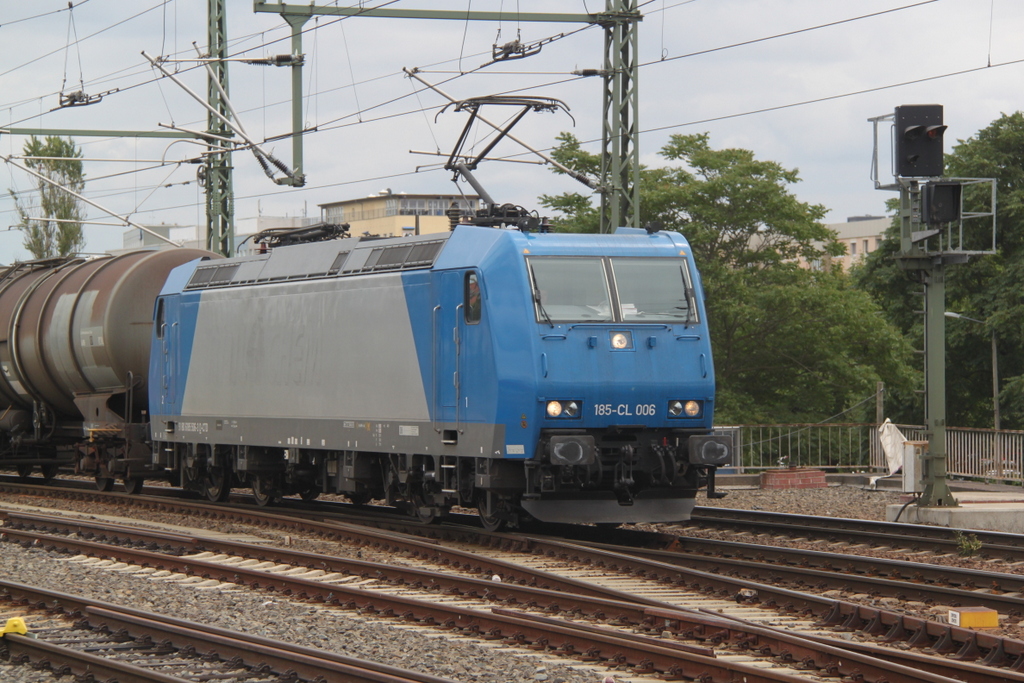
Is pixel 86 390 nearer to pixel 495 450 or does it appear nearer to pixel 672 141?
pixel 495 450

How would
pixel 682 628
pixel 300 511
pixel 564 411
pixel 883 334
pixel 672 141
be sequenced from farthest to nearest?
pixel 672 141, pixel 883 334, pixel 300 511, pixel 564 411, pixel 682 628

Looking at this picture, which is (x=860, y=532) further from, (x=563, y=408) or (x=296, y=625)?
(x=296, y=625)

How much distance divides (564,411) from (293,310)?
17.9ft

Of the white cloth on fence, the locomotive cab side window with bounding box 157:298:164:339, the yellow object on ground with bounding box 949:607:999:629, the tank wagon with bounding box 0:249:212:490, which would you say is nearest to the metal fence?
the white cloth on fence

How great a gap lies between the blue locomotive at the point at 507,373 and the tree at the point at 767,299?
22428mm

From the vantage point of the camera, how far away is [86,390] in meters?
23.0

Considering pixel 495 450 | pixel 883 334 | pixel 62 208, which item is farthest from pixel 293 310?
pixel 62 208

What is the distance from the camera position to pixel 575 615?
10531mm

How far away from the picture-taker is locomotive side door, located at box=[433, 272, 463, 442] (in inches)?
580

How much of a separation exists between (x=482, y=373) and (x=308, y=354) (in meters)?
4.19

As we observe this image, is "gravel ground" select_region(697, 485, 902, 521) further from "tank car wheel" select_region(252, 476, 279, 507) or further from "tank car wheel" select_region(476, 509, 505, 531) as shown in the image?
"tank car wheel" select_region(252, 476, 279, 507)

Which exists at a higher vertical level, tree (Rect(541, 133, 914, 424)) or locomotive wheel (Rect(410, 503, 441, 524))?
tree (Rect(541, 133, 914, 424))

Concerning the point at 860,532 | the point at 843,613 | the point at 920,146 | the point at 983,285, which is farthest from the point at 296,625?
the point at 983,285

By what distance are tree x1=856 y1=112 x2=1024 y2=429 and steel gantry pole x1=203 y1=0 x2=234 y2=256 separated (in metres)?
18.4
